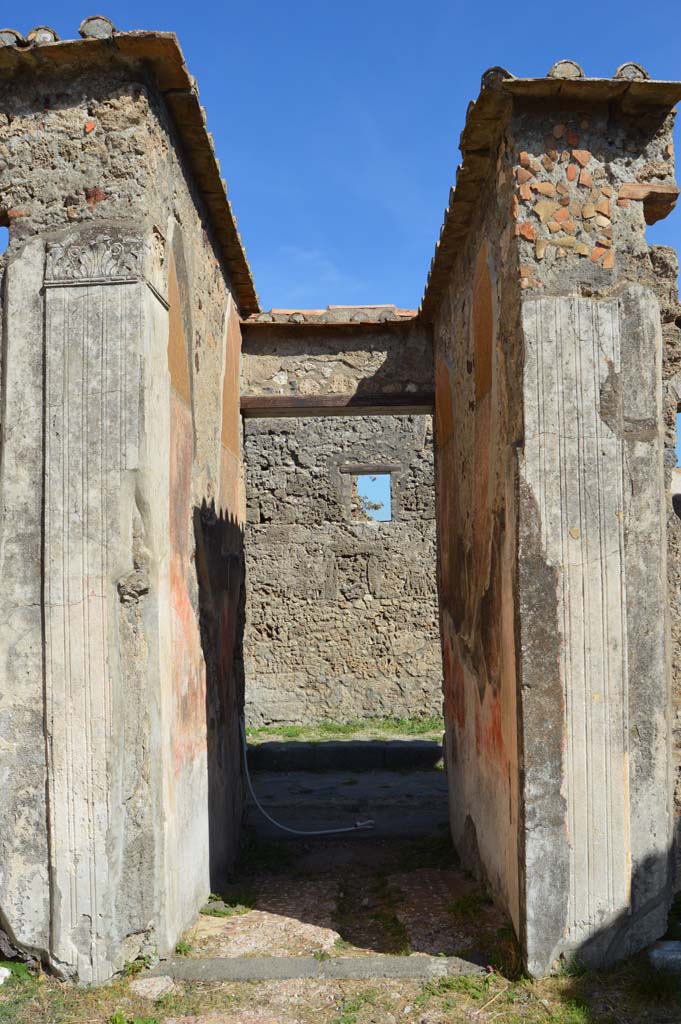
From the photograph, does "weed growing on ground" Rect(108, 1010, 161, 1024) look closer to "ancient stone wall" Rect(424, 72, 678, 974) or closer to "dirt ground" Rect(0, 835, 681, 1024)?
"dirt ground" Rect(0, 835, 681, 1024)

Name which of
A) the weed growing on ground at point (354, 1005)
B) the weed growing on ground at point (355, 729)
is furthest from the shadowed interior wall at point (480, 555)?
the weed growing on ground at point (355, 729)

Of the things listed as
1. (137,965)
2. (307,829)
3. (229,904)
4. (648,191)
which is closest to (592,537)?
(648,191)

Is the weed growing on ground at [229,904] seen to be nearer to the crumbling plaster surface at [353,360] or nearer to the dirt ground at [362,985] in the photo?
the dirt ground at [362,985]

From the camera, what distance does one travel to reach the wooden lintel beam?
646 centimetres

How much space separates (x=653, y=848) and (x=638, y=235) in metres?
2.50

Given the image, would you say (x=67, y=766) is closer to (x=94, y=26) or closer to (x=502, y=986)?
(x=502, y=986)

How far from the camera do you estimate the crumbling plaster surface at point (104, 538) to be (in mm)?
3662

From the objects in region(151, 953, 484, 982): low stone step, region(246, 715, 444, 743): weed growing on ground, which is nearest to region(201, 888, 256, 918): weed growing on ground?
region(151, 953, 484, 982): low stone step

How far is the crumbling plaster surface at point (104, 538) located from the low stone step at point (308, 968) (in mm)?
172

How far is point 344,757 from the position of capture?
906cm

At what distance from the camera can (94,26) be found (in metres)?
3.73

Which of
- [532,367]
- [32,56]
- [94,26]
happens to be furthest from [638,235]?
[32,56]

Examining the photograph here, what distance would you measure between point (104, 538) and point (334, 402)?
3.02m

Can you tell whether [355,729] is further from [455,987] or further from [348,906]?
[455,987]
